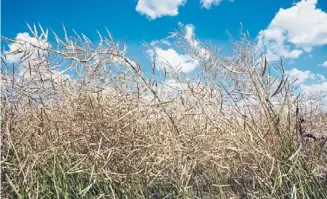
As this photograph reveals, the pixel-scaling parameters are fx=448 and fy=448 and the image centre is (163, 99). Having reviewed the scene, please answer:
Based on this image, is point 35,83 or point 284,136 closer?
point 284,136

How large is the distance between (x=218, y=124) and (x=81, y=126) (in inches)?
34.6

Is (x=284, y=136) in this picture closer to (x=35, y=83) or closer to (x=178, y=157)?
(x=178, y=157)

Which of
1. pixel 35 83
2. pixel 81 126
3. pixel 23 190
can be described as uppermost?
pixel 35 83

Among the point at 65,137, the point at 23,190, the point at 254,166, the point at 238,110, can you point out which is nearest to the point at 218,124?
the point at 238,110

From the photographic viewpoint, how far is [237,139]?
2.38 metres

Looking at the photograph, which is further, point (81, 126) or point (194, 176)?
point (81, 126)

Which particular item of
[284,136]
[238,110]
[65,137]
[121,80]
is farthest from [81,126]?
[284,136]

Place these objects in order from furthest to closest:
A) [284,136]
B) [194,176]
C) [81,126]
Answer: [81,126], [194,176], [284,136]

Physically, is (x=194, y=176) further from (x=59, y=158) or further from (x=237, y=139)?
(x=59, y=158)

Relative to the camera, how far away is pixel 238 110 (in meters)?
2.43

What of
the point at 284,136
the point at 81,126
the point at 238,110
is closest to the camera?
the point at 284,136

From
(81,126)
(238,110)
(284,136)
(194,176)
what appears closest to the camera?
(284,136)

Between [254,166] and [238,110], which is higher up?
[238,110]

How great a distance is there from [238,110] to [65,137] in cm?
115
